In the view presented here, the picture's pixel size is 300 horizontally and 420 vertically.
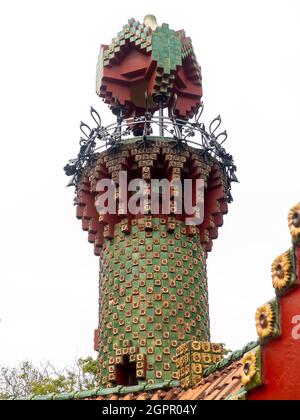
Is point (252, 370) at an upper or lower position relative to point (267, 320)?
lower

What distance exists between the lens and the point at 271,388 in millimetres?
7609

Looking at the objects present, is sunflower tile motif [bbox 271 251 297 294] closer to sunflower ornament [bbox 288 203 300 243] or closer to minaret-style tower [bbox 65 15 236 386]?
sunflower ornament [bbox 288 203 300 243]

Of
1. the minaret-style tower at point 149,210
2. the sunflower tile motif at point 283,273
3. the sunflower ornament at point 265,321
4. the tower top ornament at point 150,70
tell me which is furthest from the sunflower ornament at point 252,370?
the tower top ornament at point 150,70

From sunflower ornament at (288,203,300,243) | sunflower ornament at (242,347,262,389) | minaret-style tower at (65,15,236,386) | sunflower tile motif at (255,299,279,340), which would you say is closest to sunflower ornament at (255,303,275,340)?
sunflower tile motif at (255,299,279,340)

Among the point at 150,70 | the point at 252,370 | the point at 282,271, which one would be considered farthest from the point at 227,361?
the point at 150,70

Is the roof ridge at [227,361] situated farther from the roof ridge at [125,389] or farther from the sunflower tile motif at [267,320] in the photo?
the sunflower tile motif at [267,320]

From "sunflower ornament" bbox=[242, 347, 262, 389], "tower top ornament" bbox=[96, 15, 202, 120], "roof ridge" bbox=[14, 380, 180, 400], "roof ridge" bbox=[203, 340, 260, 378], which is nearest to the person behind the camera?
"sunflower ornament" bbox=[242, 347, 262, 389]

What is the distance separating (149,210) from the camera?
15039mm

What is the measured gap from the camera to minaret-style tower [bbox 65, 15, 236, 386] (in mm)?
14273

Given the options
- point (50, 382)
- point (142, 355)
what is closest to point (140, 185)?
point (142, 355)

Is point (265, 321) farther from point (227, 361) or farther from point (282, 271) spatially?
point (227, 361)

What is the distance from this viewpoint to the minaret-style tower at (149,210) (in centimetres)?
1427

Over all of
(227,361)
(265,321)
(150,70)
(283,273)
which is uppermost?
(150,70)

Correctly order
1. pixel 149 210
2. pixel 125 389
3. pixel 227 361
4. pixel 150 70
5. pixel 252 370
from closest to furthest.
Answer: pixel 252 370 → pixel 227 361 → pixel 125 389 → pixel 149 210 → pixel 150 70
